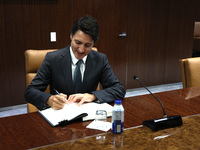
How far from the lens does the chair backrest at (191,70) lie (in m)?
2.43

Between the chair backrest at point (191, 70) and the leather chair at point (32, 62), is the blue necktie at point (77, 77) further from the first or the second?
the chair backrest at point (191, 70)

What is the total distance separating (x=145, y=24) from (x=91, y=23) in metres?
2.91

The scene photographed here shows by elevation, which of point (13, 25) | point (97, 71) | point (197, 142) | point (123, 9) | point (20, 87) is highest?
point (123, 9)

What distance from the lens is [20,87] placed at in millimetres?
3793

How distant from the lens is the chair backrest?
2432 mm

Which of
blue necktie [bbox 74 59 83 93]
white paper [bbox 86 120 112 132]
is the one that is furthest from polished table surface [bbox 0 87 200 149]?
blue necktie [bbox 74 59 83 93]

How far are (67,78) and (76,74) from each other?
8 cm

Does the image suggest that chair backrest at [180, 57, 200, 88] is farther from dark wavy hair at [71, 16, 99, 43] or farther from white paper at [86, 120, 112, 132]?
white paper at [86, 120, 112, 132]

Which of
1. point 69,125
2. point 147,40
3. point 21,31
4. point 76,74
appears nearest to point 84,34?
point 76,74

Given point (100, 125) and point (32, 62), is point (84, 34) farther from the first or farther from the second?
point (100, 125)

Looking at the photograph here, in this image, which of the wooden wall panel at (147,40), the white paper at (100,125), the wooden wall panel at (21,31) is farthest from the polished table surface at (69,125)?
the wooden wall panel at (147,40)

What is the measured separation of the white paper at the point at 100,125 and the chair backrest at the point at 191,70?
1.21 meters

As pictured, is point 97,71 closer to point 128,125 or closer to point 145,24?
point 128,125

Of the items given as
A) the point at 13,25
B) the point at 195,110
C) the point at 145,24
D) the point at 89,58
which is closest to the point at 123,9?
the point at 145,24
